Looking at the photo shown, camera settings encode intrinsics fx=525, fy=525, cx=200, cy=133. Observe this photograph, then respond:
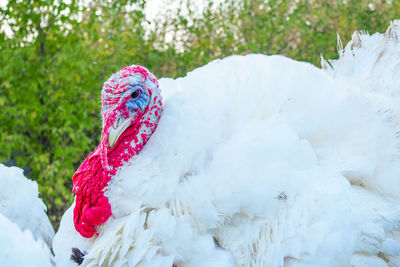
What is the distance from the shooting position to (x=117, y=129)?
265 cm

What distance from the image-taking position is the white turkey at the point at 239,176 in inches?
97.7

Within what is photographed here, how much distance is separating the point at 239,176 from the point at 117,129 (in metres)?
0.66

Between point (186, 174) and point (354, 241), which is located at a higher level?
point (186, 174)

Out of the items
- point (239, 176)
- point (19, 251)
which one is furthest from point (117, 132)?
point (19, 251)

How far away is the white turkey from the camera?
248 cm

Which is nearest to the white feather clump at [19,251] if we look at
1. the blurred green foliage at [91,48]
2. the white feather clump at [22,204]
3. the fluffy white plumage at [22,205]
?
the fluffy white plumage at [22,205]

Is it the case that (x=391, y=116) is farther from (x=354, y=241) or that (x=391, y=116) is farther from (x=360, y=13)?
(x=360, y=13)

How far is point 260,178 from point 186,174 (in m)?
0.37

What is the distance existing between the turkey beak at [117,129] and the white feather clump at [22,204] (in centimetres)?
90

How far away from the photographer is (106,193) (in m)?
2.61

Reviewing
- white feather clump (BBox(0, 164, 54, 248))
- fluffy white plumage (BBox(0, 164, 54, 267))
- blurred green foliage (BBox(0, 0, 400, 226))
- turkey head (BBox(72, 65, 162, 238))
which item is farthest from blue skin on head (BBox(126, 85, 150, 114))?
Answer: blurred green foliage (BBox(0, 0, 400, 226))

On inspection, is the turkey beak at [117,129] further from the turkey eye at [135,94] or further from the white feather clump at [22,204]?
the white feather clump at [22,204]

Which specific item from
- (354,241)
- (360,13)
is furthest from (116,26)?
(354,241)

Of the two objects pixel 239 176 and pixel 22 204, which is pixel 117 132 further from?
pixel 22 204
